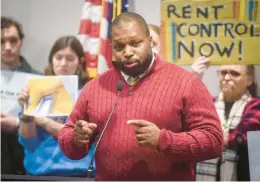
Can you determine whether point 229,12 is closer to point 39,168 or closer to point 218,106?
point 218,106

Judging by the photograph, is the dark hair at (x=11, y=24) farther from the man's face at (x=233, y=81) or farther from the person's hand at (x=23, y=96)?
the man's face at (x=233, y=81)

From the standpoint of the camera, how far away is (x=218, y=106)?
225 cm

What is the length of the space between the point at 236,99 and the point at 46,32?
0.97 meters

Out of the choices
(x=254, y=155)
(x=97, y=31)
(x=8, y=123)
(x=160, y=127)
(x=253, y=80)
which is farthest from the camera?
(x=8, y=123)

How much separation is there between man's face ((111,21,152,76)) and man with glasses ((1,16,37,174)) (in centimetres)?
87

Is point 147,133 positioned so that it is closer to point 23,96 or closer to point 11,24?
point 23,96

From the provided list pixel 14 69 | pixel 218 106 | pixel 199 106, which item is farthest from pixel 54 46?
pixel 199 106

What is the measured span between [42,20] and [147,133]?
1140 mm

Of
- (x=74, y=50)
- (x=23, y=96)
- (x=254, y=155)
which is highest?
(x=74, y=50)

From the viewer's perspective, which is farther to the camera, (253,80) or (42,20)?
Answer: (42,20)

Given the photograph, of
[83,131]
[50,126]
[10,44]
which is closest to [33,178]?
[50,126]

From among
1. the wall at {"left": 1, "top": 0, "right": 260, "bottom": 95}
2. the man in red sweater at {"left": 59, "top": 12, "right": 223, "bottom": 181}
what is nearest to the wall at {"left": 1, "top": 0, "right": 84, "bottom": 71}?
the wall at {"left": 1, "top": 0, "right": 260, "bottom": 95}

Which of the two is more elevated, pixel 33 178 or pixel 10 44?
pixel 10 44

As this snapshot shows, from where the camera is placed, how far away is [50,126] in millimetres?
2453
